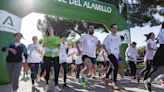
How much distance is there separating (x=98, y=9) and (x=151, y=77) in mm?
8967

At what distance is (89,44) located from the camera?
11789 millimetres

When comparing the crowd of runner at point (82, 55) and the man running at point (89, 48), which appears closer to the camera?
the crowd of runner at point (82, 55)

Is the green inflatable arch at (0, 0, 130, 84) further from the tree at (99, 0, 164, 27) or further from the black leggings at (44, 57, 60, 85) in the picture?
the tree at (99, 0, 164, 27)

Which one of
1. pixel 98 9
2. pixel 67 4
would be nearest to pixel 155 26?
pixel 98 9

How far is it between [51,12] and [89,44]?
14.1ft

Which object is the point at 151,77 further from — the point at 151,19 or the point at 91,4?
the point at 151,19

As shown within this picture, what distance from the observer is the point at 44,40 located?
11.4 meters

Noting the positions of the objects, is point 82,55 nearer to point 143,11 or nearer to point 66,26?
point 143,11

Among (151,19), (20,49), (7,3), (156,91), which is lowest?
(156,91)

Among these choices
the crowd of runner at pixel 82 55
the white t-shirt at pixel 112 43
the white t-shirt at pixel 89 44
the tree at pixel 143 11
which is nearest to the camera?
the crowd of runner at pixel 82 55

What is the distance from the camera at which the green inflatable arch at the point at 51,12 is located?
13.1 metres

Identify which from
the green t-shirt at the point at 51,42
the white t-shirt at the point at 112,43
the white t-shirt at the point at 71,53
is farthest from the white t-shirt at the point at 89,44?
the white t-shirt at the point at 71,53

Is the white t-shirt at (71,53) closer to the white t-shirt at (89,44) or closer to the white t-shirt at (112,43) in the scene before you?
the white t-shirt at (89,44)

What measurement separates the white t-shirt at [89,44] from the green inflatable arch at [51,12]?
291 centimetres
